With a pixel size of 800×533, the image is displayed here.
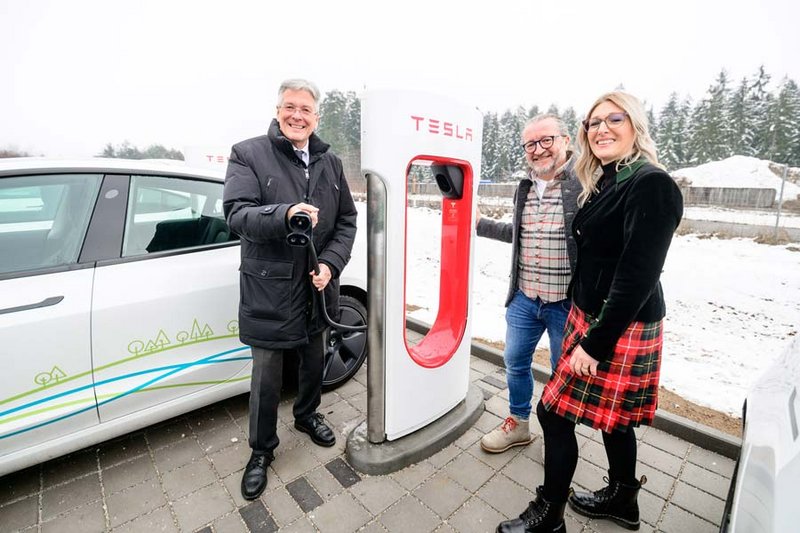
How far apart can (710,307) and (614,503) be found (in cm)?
486

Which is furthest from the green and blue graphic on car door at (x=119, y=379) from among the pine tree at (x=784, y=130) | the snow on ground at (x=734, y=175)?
the pine tree at (x=784, y=130)

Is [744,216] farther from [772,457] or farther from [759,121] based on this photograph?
[759,121]

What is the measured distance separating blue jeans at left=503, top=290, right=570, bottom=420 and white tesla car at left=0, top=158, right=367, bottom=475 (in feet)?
5.22

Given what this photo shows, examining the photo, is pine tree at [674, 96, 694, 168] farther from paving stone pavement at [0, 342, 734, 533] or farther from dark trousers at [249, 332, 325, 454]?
dark trousers at [249, 332, 325, 454]

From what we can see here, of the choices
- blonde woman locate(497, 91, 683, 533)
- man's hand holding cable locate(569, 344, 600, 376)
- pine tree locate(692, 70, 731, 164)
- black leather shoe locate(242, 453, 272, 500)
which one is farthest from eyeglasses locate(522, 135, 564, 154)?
pine tree locate(692, 70, 731, 164)

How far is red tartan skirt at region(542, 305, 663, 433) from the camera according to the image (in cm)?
152

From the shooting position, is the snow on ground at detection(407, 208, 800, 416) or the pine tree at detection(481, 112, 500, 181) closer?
the snow on ground at detection(407, 208, 800, 416)

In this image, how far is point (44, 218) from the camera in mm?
1969

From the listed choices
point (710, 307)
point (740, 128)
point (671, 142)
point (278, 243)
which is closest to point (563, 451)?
point (278, 243)

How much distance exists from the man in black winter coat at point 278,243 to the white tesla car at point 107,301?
15.7 inches

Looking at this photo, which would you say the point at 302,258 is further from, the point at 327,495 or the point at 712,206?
the point at 712,206

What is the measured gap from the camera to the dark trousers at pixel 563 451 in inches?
65.4

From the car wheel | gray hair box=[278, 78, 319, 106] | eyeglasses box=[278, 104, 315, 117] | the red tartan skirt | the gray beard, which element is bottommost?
the car wheel

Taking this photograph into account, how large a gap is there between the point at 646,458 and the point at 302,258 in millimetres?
2260
